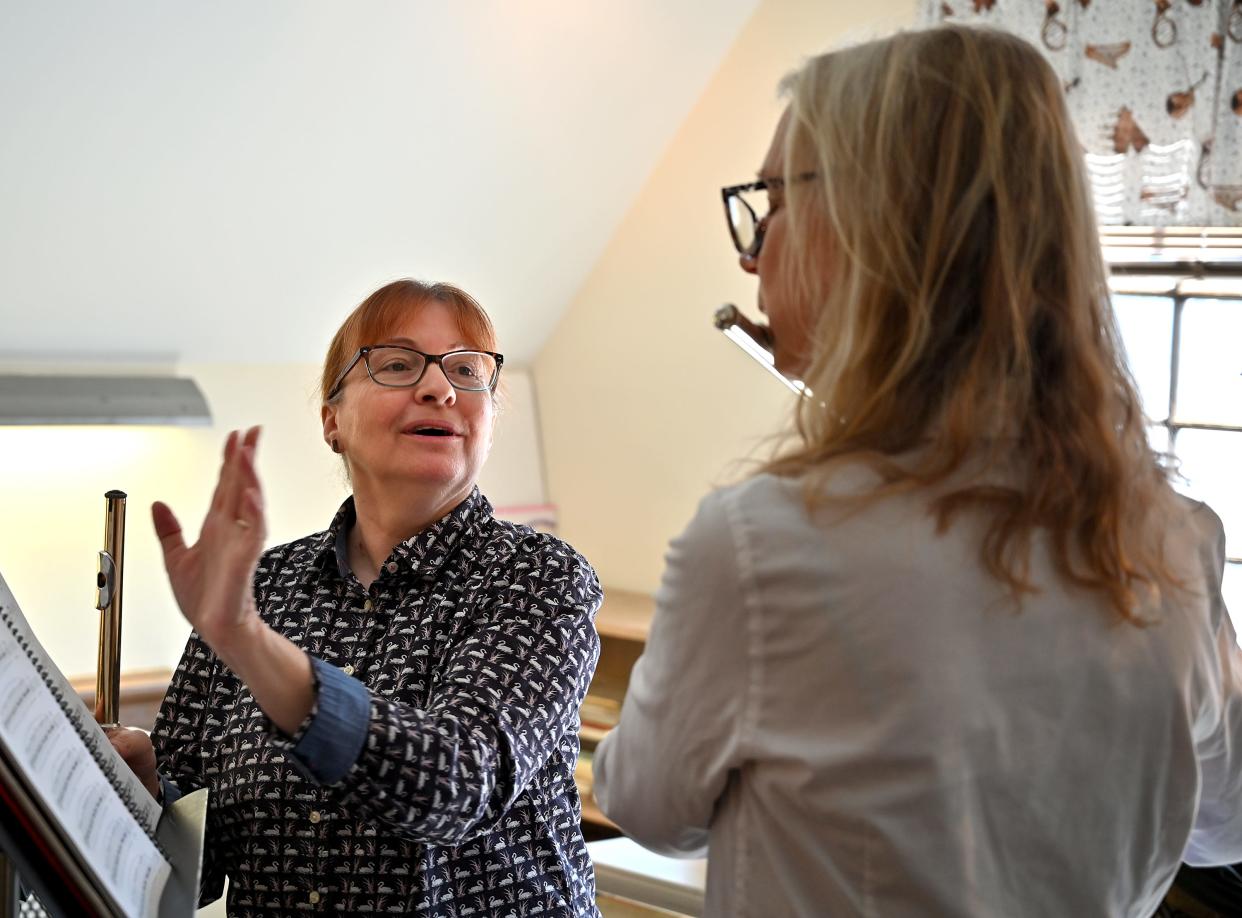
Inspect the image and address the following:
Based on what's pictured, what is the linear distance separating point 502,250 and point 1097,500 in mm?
3496

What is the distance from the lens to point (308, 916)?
1.40m

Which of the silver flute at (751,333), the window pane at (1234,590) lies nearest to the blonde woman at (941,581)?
the silver flute at (751,333)

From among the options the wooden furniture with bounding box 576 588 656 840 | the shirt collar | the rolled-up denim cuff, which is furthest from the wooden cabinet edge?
the rolled-up denim cuff

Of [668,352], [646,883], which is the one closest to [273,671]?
[646,883]

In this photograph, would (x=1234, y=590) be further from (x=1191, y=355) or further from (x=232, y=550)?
(x=232, y=550)

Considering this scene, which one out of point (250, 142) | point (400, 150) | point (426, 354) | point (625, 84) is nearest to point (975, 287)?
point (426, 354)

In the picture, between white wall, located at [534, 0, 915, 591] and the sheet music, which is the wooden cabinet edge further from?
the sheet music

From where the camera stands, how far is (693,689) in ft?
2.92

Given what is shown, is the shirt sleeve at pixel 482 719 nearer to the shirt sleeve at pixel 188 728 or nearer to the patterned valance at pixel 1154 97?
the shirt sleeve at pixel 188 728

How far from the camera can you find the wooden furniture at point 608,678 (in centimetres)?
392

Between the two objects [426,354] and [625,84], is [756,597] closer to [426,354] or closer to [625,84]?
[426,354]

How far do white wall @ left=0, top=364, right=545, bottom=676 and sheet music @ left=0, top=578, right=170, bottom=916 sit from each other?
1724mm

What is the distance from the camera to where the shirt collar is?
153 centimetres

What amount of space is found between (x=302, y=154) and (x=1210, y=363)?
8.04ft
